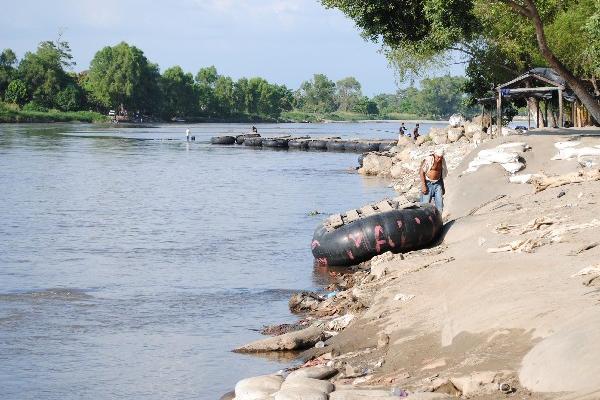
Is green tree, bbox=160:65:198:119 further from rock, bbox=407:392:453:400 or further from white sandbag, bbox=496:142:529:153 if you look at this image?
rock, bbox=407:392:453:400

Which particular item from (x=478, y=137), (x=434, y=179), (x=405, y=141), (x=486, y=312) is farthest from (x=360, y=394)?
(x=405, y=141)

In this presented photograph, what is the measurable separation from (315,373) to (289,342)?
2.50m

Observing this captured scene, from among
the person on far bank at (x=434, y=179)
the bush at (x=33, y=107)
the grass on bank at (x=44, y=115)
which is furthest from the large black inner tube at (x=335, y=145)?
the bush at (x=33, y=107)

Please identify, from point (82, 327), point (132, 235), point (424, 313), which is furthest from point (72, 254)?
point (424, 313)

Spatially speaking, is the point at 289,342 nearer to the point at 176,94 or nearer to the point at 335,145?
the point at 335,145

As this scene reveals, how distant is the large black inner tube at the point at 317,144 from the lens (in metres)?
84.1

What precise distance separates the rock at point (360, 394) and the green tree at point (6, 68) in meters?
164

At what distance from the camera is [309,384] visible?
10977 millimetres

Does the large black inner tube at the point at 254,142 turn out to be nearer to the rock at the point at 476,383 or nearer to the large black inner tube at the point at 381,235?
the large black inner tube at the point at 381,235

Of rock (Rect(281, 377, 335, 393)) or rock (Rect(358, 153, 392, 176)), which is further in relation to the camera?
rock (Rect(358, 153, 392, 176))

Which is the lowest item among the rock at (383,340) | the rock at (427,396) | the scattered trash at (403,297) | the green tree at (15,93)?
the rock at (383,340)

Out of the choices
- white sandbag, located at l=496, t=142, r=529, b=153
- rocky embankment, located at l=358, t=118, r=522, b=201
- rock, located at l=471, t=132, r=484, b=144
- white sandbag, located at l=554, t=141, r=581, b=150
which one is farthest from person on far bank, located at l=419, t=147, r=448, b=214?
rock, located at l=471, t=132, r=484, b=144

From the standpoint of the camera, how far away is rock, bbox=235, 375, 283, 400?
11180 mm

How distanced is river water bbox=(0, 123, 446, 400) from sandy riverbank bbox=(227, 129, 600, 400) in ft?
5.24
